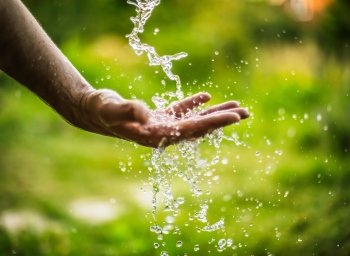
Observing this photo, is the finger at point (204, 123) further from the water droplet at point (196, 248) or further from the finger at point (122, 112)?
the water droplet at point (196, 248)

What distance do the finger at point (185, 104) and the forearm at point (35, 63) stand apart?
20 cm

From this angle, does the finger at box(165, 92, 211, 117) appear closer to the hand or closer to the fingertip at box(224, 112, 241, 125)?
the hand

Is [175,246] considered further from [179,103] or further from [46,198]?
[179,103]

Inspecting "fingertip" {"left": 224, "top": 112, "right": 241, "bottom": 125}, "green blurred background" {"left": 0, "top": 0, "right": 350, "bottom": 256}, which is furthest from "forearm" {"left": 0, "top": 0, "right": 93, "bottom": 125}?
"green blurred background" {"left": 0, "top": 0, "right": 350, "bottom": 256}

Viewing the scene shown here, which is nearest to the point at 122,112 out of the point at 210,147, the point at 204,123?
the point at 204,123

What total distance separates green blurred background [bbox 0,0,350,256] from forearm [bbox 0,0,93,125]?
5.09 ft

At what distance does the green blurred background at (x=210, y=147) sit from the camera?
11.1 ft

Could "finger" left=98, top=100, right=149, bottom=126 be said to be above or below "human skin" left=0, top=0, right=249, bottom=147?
below

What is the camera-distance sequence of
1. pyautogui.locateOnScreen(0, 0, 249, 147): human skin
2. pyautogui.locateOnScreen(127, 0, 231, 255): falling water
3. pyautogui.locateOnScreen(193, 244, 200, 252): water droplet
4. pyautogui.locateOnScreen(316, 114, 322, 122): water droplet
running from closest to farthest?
pyautogui.locateOnScreen(0, 0, 249, 147): human skin, pyautogui.locateOnScreen(127, 0, 231, 255): falling water, pyautogui.locateOnScreen(193, 244, 200, 252): water droplet, pyautogui.locateOnScreen(316, 114, 322, 122): water droplet

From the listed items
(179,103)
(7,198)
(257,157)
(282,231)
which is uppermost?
(257,157)

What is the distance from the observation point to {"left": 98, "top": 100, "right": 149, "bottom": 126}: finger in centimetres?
141

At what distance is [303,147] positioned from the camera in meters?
4.81

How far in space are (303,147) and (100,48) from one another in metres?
1.78

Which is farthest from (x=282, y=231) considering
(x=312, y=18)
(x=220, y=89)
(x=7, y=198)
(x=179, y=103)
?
(x=312, y=18)
